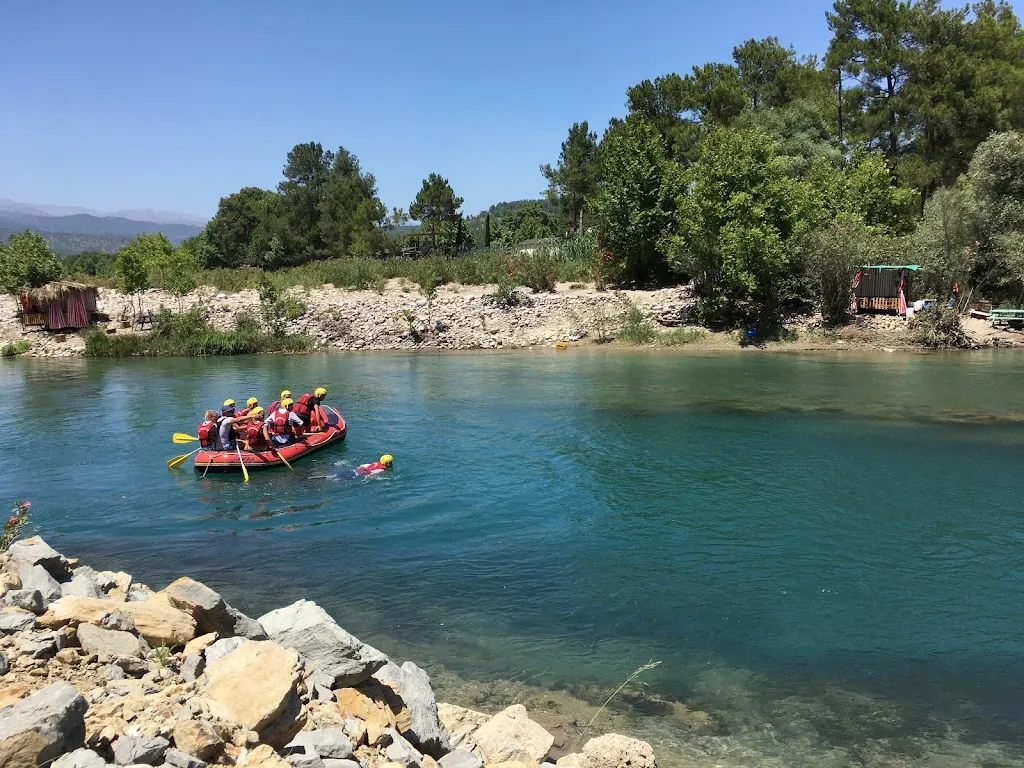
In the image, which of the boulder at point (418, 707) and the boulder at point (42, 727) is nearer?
the boulder at point (42, 727)

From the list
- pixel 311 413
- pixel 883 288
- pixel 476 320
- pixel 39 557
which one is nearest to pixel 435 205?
pixel 476 320

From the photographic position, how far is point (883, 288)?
3744 cm

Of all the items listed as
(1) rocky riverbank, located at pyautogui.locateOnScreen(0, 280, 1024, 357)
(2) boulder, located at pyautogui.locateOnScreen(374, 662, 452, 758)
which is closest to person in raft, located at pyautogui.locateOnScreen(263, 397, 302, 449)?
(2) boulder, located at pyautogui.locateOnScreen(374, 662, 452, 758)

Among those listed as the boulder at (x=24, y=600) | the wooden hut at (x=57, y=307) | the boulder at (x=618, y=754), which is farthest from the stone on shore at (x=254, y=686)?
the wooden hut at (x=57, y=307)

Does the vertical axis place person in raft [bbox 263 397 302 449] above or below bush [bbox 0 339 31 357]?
below

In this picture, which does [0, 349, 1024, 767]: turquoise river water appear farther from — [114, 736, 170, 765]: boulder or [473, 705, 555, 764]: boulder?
[114, 736, 170, 765]: boulder

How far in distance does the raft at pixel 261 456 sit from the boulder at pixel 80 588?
337 inches

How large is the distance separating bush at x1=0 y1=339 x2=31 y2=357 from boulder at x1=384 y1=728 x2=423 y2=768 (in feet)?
141

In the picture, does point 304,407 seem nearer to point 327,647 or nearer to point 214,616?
point 214,616

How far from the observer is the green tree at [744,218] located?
34.9 meters

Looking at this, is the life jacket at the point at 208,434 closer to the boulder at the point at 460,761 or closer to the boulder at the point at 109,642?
the boulder at the point at 109,642

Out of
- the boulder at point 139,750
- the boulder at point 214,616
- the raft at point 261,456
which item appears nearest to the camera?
the boulder at point 139,750

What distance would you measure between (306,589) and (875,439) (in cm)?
1444

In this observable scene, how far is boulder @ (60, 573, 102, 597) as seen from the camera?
7568mm
